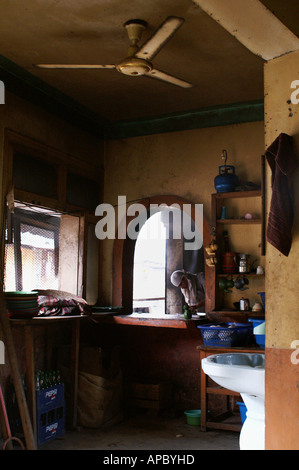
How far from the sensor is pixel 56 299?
530 cm

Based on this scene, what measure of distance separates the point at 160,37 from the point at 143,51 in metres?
0.25

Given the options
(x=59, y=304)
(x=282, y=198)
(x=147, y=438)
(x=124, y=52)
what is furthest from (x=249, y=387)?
(x=124, y=52)

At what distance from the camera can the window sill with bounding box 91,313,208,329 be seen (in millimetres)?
5516

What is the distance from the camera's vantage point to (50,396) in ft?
16.1

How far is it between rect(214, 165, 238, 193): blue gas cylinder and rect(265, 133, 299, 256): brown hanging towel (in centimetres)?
240

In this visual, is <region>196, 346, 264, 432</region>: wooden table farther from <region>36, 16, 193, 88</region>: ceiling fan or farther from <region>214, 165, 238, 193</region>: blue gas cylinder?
<region>36, 16, 193, 88</region>: ceiling fan

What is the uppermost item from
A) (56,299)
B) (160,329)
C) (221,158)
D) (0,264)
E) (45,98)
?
(45,98)

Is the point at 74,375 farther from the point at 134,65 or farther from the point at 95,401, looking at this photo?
the point at 134,65

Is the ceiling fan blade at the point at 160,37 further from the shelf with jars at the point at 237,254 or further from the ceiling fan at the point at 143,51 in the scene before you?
the shelf with jars at the point at 237,254

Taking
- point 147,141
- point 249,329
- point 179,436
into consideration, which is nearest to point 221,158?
point 147,141

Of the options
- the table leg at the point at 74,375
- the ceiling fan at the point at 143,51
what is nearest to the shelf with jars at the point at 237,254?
the table leg at the point at 74,375

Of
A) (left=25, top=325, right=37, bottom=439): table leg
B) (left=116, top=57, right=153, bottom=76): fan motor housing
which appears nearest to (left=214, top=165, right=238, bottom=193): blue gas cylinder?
(left=116, top=57, right=153, bottom=76): fan motor housing

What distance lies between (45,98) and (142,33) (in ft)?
5.57
